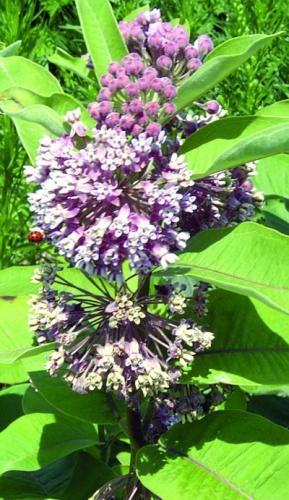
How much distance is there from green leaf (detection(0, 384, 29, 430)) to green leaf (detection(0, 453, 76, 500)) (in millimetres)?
251

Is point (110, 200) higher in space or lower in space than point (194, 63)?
lower

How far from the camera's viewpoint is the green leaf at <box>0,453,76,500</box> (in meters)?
2.03

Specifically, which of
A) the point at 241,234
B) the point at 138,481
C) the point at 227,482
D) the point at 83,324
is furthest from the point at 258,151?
the point at 138,481

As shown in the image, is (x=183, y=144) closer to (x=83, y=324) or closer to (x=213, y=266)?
(x=213, y=266)

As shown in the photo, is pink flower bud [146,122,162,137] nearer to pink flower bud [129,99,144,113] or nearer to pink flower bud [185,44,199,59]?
pink flower bud [129,99,144,113]

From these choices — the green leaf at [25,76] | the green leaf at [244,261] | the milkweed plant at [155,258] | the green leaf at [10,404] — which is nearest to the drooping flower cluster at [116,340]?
the milkweed plant at [155,258]

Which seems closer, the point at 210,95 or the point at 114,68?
the point at 114,68

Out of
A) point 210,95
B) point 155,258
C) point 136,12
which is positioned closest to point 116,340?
point 155,258

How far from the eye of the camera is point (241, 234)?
147 cm

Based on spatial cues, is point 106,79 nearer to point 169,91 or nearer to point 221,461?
point 169,91

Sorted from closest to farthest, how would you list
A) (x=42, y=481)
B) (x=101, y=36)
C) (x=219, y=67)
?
(x=219, y=67) < (x=101, y=36) < (x=42, y=481)

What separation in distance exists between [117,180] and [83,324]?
362mm

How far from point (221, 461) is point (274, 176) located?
1204mm

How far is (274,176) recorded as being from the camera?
2.57 m
